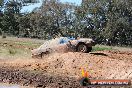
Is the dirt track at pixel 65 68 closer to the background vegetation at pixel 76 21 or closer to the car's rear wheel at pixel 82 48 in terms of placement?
the car's rear wheel at pixel 82 48

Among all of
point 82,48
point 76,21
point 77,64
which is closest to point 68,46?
point 82,48

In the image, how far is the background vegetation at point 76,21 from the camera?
245ft

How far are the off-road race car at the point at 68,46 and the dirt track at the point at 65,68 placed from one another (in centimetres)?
48

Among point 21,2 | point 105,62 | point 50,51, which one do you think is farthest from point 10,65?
point 21,2

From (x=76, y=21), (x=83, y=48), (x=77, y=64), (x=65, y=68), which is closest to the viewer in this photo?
(x=65, y=68)

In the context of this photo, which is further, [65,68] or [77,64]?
[77,64]

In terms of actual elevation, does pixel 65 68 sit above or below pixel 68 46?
below

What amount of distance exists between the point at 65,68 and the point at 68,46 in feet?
16.1

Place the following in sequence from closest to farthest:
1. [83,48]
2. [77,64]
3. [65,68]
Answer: [65,68], [77,64], [83,48]

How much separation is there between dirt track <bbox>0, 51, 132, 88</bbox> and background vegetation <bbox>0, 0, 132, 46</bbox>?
159ft

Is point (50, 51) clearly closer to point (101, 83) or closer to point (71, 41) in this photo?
point (71, 41)

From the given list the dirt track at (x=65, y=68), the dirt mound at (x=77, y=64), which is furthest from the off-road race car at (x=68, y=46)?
the dirt mound at (x=77, y=64)

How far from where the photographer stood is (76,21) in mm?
82562

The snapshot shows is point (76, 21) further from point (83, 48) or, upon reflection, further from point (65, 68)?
point (65, 68)
